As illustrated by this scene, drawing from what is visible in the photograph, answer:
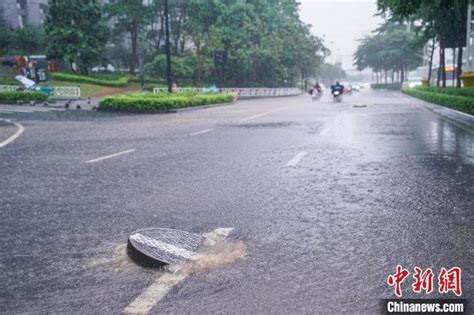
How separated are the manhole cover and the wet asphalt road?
12 centimetres

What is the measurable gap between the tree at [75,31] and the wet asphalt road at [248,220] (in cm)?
5005

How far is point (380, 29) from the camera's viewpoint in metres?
106

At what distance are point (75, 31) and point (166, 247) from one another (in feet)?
192

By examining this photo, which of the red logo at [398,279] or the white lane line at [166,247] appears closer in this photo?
the red logo at [398,279]

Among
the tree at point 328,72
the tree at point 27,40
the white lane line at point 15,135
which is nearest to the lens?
the white lane line at point 15,135

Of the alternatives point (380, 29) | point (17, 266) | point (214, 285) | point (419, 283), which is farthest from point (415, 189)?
point (380, 29)

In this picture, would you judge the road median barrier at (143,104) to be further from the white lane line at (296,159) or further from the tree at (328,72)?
the tree at (328,72)

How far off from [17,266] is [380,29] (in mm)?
109764

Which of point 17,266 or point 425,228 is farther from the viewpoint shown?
point 425,228

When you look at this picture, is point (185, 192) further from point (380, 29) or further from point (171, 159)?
point (380, 29)

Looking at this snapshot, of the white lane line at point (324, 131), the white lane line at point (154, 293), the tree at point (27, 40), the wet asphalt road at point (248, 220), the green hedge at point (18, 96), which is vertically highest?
the tree at point (27, 40)

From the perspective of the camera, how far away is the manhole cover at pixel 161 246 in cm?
396

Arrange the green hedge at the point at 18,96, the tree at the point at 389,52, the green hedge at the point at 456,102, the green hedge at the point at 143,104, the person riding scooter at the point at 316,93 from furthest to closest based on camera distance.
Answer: the tree at the point at 389,52, the person riding scooter at the point at 316,93, the green hedge at the point at 18,96, the green hedge at the point at 143,104, the green hedge at the point at 456,102

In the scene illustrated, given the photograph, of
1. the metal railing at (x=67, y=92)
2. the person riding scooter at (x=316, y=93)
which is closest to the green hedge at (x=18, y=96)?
the metal railing at (x=67, y=92)
